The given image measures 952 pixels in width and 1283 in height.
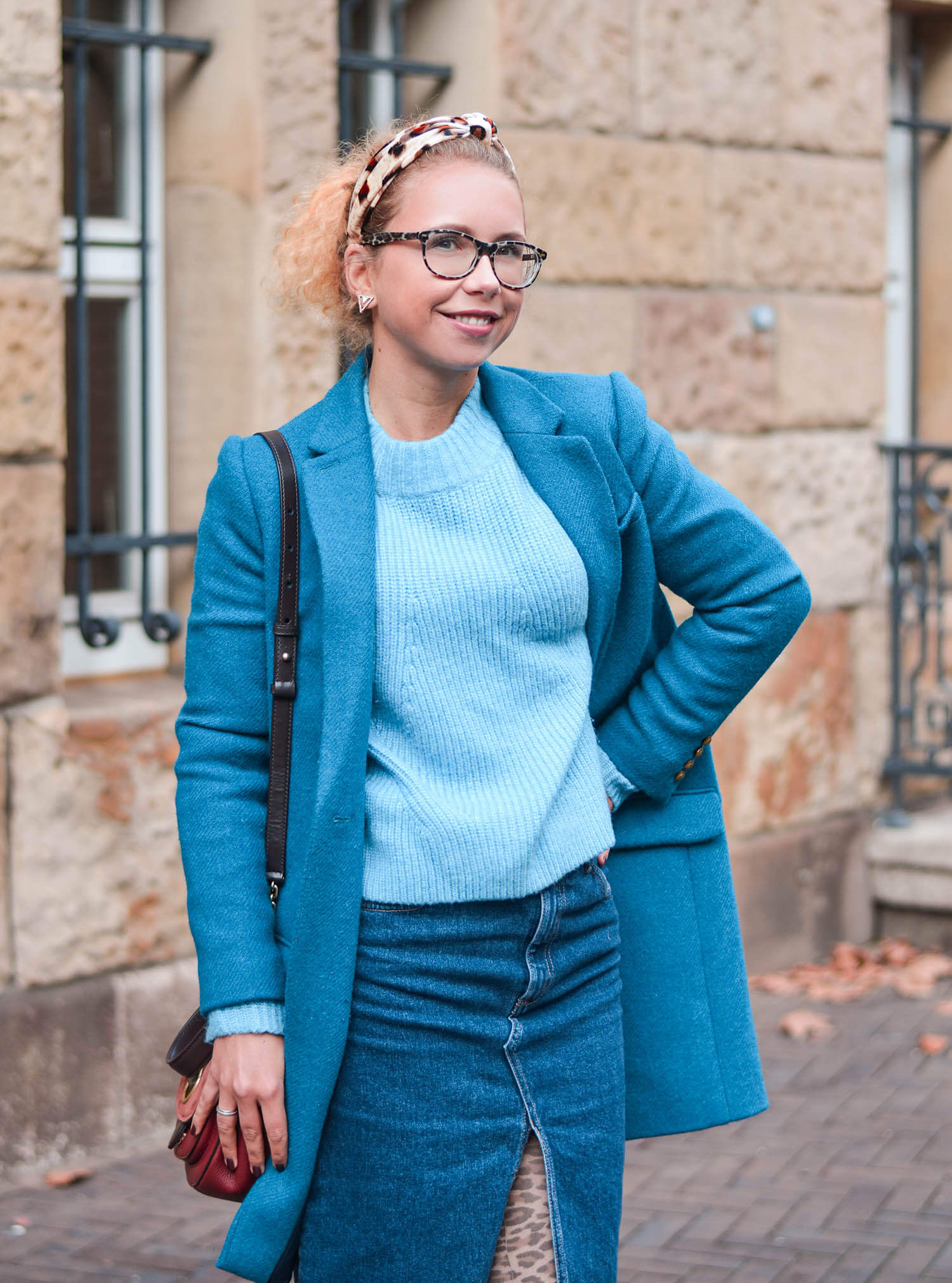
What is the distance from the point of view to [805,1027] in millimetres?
5250

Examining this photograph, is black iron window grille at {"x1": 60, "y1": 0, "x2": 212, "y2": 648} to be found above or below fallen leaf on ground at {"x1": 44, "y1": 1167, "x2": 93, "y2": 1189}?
above

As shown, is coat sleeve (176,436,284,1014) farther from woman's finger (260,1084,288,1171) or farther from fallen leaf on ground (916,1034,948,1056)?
fallen leaf on ground (916,1034,948,1056)

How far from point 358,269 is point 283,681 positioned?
0.57 m

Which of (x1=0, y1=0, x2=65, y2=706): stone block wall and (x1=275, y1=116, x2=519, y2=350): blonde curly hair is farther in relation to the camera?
(x1=0, y1=0, x2=65, y2=706): stone block wall

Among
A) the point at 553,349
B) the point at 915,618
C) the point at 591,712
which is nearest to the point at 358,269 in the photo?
the point at 591,712

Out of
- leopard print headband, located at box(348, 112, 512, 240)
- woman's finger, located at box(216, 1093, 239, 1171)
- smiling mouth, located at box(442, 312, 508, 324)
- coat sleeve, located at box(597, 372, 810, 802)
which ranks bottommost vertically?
woman's finger, located at box(216, 1093, 239, 1171)

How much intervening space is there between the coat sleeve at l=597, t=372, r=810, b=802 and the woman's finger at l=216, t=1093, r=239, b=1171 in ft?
2.20

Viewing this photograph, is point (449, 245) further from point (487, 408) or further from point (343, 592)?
point (343, 592)

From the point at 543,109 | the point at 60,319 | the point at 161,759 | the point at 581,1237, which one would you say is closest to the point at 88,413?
the point at 60,319

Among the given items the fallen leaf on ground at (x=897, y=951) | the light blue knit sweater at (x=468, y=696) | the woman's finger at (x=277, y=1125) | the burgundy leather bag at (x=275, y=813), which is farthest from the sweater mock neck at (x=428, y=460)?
the fallen leaf on ground at (x=897, y=951)

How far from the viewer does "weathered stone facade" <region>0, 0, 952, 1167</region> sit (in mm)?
4078

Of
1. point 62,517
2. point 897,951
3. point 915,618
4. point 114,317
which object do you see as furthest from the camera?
point 915,618

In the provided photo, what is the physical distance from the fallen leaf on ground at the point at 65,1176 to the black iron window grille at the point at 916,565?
327cm

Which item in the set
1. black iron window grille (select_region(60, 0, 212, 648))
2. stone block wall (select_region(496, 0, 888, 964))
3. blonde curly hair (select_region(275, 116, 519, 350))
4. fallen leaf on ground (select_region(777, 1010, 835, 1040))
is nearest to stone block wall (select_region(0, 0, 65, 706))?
black iron window grille (select_region(60, 0, 212, 648))
